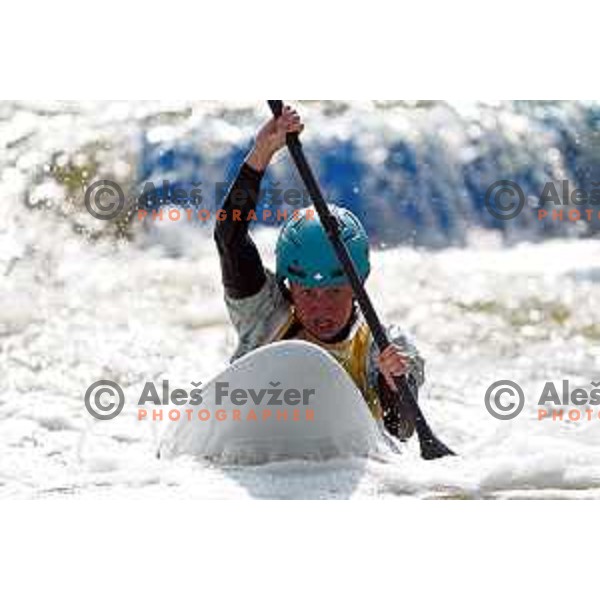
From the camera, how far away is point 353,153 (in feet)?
7.32

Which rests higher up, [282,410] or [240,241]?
[240,241]

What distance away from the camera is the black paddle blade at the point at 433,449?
182 cm

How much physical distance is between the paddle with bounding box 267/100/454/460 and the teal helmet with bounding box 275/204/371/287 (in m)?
0.01

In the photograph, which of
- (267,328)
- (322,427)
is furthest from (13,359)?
(322,427)

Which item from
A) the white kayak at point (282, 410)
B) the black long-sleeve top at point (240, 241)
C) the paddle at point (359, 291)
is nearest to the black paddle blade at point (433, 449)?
the paddle at point (359, 291)

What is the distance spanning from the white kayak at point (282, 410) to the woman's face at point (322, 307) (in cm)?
18

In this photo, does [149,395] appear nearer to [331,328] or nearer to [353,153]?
[331,328]

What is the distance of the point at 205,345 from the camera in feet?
7.32

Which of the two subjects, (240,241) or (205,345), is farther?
(205,345)

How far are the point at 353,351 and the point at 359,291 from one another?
0.07m

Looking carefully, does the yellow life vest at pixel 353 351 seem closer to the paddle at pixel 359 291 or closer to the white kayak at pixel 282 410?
the paddle at pixel 359 291

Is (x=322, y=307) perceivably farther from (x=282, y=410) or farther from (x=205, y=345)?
(x=205, y=345)

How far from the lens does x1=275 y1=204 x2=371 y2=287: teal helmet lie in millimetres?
1856

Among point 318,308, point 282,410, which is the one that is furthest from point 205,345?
point 282,410
